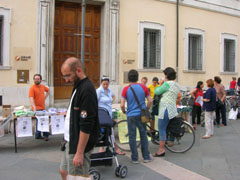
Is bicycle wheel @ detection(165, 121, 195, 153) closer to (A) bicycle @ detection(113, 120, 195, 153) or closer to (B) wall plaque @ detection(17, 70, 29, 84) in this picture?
(A) bicycle @ detection(113, 120, 195, 153)

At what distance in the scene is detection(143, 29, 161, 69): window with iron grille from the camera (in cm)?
1455

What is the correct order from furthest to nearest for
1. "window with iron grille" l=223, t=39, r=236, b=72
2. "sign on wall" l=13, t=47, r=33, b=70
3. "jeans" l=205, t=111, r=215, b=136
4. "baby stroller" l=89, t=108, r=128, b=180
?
1. "window with iron grille" l=223, t=39, r=236, b=72
2. "sign on wall" l=13, t=47, r=33, b=70
3. "jeans" l=205, t=111, r=215, b=136
4. "baby stroller" l=89, t=108, r=128, b=180

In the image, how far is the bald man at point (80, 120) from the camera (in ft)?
9.62

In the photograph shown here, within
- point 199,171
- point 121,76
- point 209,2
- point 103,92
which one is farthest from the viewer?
point 209,2

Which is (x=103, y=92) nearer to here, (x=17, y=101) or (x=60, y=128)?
(x=60, y=128)

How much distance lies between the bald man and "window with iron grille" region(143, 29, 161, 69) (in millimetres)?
11579

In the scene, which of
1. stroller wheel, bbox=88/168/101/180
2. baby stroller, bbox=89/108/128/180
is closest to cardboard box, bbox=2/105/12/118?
baby stroller, bbox=89/108/128/180

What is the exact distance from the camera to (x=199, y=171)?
5375 mm

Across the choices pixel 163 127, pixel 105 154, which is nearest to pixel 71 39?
pixel 163 127

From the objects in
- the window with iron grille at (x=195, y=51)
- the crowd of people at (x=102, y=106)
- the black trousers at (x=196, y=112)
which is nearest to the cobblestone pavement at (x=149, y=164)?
the crowd of people at (x=102, y=106)

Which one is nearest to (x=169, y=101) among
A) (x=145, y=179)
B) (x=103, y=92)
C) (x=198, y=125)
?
(x=103, y=92)

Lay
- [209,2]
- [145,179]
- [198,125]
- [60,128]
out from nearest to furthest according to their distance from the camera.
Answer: [145,179]
[60,128]
[198,125]
[209,2]

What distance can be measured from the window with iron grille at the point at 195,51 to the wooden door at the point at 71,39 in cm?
552

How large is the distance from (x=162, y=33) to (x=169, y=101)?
9149mm
